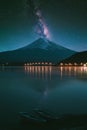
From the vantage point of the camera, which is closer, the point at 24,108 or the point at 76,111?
the point at 76,111

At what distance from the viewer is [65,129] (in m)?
8.41

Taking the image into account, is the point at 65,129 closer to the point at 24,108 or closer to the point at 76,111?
the point at 76,111

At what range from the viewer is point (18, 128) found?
29.6 feet

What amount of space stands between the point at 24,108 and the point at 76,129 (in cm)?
493

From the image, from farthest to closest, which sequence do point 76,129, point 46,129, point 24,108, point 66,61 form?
point 66,61 → point 24,108 → point 46,129 → point 76,129

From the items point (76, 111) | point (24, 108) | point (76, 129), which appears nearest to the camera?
point (76, 129)

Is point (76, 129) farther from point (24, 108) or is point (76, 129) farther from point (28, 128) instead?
point (24, 108)

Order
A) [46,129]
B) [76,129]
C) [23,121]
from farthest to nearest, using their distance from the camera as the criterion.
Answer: [23,121]
[46,129]
[76,129]

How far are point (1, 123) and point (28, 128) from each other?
1.25m

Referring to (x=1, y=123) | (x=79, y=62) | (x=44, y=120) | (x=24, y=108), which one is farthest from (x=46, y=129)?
(x=79, y=62)

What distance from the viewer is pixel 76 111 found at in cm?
1179

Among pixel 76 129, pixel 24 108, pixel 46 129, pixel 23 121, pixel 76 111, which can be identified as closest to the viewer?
pixel 76 129

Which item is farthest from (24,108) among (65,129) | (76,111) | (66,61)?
(66,61)

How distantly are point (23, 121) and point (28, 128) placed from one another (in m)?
0.73
